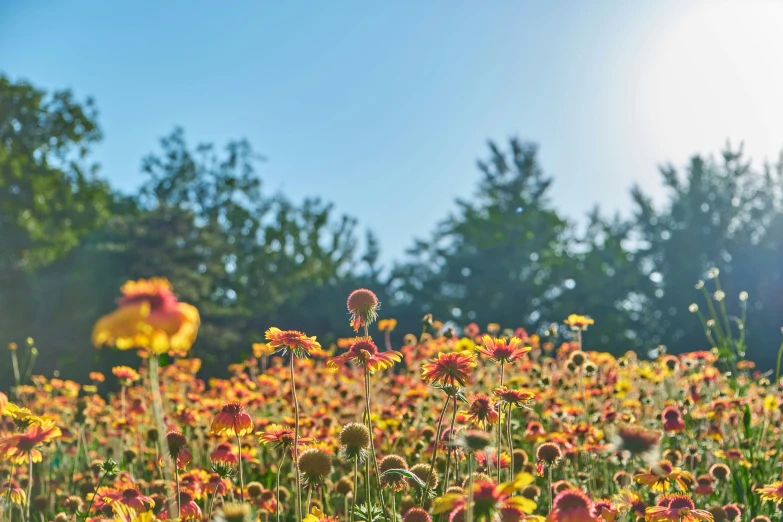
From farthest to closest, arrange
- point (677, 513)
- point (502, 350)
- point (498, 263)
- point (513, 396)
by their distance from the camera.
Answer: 1. point (498, 263)
2. point (502, 350)
3. point (513, 396)
4. point (677, 513)

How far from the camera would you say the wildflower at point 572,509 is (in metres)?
1.61

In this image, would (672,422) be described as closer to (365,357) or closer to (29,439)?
(365,357)

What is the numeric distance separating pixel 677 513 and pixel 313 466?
1.19 meters

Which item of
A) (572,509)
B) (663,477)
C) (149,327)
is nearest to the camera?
(149,327)

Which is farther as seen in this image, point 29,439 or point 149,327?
point 29,439

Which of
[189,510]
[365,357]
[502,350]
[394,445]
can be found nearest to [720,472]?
[394,445]

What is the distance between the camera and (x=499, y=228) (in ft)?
93.3

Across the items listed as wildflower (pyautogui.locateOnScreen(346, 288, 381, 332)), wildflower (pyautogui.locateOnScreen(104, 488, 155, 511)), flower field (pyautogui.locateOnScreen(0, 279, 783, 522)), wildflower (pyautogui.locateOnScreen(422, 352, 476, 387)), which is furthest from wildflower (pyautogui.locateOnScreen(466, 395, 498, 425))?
wildflower (pyautogui.locateOnScreen(104, 488, 155, 511))

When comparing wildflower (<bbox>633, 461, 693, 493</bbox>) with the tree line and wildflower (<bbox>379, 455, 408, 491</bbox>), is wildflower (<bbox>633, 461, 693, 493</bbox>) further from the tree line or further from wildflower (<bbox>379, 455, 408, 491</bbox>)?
the tree line

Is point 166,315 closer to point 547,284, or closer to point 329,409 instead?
point 329,409

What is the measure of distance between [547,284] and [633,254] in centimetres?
460

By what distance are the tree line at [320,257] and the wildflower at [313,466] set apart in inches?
687

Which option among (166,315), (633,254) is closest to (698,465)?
(166,315)

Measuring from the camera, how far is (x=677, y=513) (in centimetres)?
220
